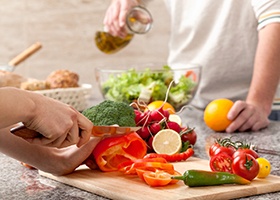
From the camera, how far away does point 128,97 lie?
8.66 feet

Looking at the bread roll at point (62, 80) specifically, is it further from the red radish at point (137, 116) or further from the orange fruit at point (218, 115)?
the red radish at point (137, 116)

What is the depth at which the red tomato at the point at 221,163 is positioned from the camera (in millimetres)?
1585

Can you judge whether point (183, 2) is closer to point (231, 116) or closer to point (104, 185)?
point (231, 116)

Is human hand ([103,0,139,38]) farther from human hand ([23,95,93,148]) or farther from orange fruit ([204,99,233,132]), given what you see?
human hand ([23,95,93,148])

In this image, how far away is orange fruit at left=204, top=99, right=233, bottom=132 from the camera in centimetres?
234

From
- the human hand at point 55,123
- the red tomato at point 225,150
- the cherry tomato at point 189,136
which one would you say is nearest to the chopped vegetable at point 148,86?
the cherry tomato at point 189,136

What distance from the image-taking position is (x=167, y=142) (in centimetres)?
190

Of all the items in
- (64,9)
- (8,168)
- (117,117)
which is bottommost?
(8,168)

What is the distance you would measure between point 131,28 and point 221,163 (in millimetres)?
1171

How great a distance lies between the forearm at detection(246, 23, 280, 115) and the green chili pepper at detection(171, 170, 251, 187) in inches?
40.2

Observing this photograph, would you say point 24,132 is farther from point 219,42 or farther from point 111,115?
point 219,42

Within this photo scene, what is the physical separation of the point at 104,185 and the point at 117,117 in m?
0.28

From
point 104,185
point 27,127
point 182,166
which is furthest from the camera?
point 182,166

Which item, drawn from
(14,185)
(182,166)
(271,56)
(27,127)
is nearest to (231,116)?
(271,56)
